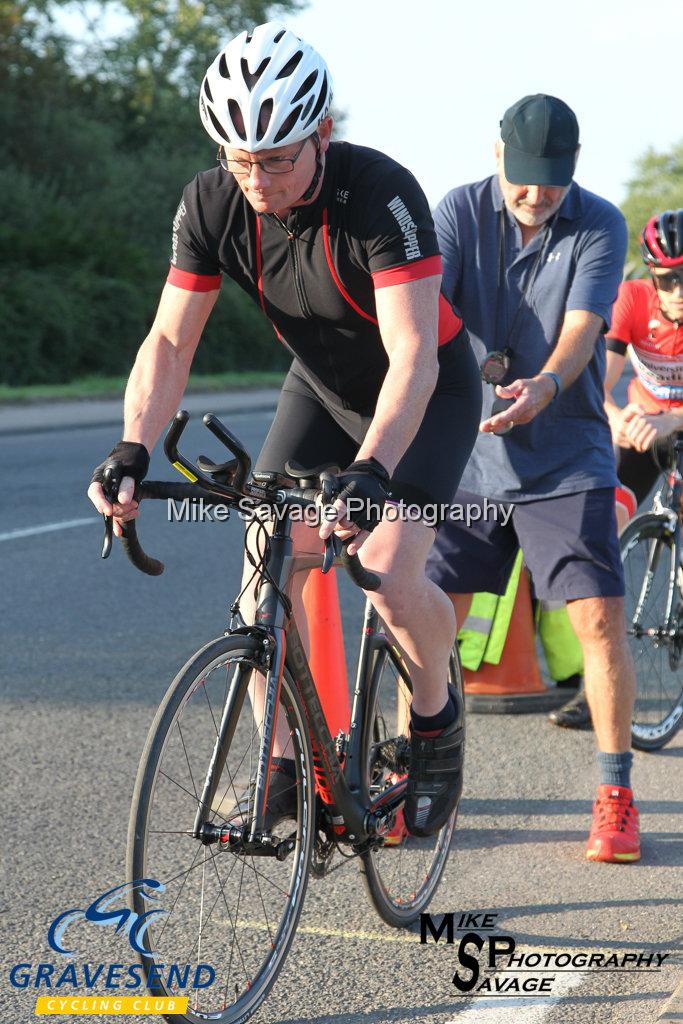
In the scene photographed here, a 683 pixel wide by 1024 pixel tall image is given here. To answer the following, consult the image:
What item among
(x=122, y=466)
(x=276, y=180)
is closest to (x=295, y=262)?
(x=276, y=180)

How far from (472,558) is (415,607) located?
1099 millimetres

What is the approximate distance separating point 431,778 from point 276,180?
1592 mm

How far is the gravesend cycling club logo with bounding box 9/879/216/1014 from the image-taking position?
272 cm

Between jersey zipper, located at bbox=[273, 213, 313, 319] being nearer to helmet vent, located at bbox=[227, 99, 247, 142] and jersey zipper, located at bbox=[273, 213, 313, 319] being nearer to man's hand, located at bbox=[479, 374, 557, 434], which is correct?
helmet vent, located at bbox=[227, 99, 247, 142]

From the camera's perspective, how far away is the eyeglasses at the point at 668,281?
5.02 metres

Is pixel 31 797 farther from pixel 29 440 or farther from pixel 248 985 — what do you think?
pixel 29 440

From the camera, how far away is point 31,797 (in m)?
4.42

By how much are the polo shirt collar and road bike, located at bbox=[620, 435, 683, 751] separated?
1.37 m

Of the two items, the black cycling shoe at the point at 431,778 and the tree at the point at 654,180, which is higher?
the black cycling shoe at the point at 431,778

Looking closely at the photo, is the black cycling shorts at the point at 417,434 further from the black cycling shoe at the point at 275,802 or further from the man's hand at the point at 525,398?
the black cycling shoe at the point at 275,802

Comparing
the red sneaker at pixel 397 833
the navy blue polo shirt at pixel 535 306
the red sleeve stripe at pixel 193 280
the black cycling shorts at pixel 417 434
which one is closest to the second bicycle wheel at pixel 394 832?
the red sneaker at pixel 397 833

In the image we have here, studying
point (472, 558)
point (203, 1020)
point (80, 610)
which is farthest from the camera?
point (80, 610)

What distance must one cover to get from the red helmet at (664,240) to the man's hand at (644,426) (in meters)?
0.58

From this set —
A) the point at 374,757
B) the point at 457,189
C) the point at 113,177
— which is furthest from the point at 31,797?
the point at 113,177
